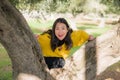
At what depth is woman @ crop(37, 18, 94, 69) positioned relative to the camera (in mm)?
5287

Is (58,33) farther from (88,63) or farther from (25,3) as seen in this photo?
(25,3)

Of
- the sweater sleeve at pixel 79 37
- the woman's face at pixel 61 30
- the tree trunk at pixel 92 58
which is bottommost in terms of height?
the tree trunk at pixel 92 58

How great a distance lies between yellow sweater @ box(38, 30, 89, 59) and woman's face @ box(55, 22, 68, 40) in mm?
163

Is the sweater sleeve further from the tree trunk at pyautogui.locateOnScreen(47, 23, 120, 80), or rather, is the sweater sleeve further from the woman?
the tree trunk at pyautogui.locateOnScreen(47, 23, 120, 80)

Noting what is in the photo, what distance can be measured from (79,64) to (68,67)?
7.5 inches

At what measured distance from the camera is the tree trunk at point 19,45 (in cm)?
457

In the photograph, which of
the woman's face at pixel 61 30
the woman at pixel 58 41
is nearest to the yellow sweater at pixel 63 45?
the woman at pixel 58 41

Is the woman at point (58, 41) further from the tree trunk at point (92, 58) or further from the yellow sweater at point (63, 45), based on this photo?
the tree trunk at point (92, 58)

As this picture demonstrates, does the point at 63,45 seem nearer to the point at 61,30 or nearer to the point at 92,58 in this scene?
the point at 61,30

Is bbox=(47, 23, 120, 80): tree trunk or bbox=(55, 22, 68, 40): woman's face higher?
bbox=(55, 22, 68, 40): woman's face

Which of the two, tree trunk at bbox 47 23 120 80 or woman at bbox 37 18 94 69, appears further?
woman at bbox 37 18 94 69

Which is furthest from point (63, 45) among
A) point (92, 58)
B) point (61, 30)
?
point (92, 58)

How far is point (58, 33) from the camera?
528cm

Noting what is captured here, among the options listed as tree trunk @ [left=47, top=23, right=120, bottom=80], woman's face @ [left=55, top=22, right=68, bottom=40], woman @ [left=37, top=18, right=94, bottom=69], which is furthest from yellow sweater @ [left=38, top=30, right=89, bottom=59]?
tree trunk @ [left=47, top=23, right=120, bottom=80]
